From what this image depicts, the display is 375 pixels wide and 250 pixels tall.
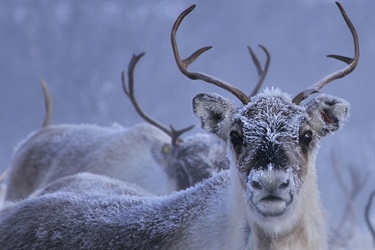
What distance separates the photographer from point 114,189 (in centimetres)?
560

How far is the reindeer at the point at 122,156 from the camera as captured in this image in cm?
929

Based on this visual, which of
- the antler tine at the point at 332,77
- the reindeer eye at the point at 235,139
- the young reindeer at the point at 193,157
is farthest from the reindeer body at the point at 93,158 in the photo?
the reindeer eye at the point at 235,139

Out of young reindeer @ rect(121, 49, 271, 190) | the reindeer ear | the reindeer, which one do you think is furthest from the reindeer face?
the reindeer

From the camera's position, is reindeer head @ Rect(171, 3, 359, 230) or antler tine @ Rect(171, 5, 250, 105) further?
antler tine @ Rect(171, 5, 250, 105)

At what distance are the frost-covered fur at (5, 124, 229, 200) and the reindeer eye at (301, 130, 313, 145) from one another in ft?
15.6

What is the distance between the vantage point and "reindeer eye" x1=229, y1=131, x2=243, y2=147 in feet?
13.6

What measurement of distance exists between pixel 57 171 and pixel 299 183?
5.89 metres

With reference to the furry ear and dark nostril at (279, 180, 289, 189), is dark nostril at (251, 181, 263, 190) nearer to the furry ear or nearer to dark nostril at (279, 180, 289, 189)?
dark nostril at (279, 180, 289, 189)

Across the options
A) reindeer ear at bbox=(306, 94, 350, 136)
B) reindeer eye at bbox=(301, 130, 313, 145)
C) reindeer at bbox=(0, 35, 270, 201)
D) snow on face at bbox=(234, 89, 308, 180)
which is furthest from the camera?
reindeer at bbox=(0, 35, 270, 201)

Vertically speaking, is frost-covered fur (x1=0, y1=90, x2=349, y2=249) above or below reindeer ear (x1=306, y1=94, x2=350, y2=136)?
below

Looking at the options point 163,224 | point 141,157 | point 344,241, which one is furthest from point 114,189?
point 344,241

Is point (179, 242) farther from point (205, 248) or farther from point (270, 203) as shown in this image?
point (270, 203)

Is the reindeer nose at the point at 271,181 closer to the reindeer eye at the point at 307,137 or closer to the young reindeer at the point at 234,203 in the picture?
the young reindeer at the point at 234,203

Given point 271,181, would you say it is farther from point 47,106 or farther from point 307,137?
point 47,106
